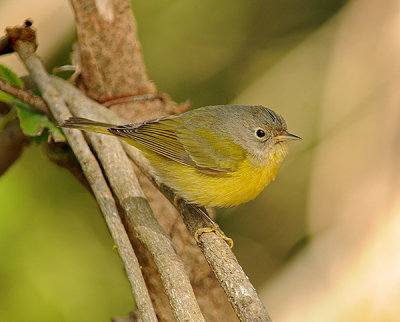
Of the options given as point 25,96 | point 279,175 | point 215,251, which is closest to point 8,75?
point 25,96

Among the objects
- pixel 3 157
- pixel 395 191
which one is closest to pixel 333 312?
pixel 395 191

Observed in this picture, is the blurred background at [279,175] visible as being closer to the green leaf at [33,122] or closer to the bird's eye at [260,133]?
the green leaf at [33,122]

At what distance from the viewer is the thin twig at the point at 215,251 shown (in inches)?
86.5

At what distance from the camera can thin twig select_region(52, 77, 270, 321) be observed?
220 centimetres

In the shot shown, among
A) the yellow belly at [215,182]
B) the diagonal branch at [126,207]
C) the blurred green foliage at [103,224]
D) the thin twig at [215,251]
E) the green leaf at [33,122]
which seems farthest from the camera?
the blurred green foliage at [103,224]

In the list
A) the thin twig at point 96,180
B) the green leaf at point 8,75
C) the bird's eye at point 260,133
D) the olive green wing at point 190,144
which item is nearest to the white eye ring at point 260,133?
the bird's eye at point 260,133

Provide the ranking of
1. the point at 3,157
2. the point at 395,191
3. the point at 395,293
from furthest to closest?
the point at 395,191
the point at 395,293
the point at 3,157

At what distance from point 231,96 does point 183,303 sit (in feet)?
11.1

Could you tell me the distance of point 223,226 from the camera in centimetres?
525

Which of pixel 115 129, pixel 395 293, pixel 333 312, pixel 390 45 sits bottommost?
pixel 333 312

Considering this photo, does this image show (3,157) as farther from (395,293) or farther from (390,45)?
(390,45)

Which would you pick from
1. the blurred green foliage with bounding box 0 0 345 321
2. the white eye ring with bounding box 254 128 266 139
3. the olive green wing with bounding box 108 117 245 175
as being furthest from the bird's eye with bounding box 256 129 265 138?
the blurred green foliage with bounding box 0 0 345 321

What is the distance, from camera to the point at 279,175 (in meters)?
5.38

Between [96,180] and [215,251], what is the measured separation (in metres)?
0.78
